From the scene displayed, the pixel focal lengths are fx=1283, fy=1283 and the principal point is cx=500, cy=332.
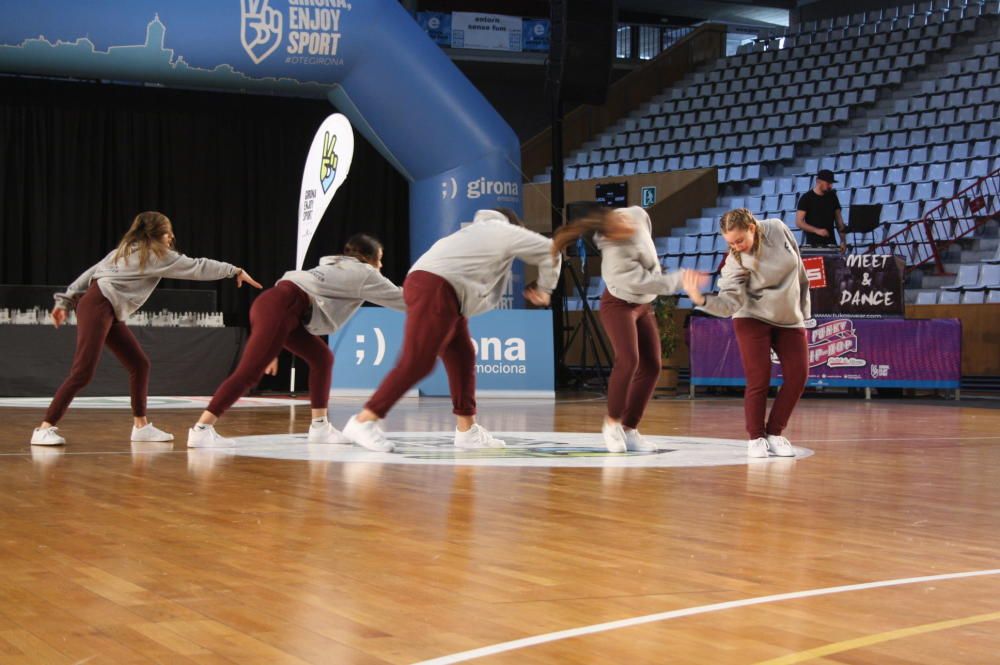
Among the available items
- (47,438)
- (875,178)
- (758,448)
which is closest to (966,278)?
(875,178)

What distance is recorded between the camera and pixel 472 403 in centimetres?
694

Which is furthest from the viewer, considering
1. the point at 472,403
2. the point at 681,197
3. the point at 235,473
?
the point at 681,197

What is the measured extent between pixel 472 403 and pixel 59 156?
10.4 m

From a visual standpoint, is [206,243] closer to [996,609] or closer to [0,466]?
[0,466]

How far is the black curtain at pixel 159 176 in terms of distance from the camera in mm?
15375

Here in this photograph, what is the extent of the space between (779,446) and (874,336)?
721 centimetres

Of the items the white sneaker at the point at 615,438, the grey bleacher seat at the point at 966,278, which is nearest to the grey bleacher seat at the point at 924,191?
the grey bleacher seat at the point at 966,278

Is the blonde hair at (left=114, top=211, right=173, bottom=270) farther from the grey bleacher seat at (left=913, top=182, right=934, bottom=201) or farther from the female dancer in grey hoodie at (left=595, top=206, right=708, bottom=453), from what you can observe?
the grey bleacher seat at (left=913, top=182, right=934, bottom=201)

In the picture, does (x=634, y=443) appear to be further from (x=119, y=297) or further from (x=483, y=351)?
(x=483, y=351)

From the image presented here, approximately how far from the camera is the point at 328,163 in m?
10.6

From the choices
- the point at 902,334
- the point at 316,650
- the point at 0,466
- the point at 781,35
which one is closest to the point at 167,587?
the point at 316,650

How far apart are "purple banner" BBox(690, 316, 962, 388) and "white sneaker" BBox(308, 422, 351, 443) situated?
7.07 m

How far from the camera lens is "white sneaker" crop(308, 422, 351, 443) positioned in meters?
7.16

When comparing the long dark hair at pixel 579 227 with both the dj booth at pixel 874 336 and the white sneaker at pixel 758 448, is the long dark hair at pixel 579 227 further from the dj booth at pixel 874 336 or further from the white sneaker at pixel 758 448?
the dj booth at pixel 874 336
